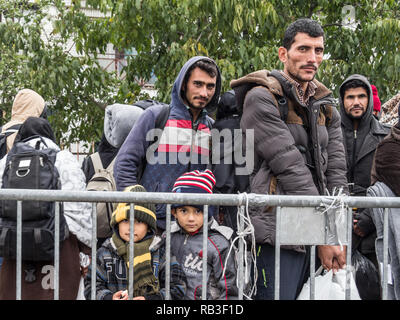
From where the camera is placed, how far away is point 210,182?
320 cm

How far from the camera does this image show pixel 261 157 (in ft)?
10.0

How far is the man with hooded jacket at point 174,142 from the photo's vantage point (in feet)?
11.0

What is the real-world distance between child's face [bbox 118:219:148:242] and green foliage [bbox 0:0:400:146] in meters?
3.29

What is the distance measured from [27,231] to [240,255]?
1397mm

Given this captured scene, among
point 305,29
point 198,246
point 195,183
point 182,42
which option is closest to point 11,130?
Result: point 195,183

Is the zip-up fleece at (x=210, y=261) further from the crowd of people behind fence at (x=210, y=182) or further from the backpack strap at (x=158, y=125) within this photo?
the backpack strap at (x=158, y=125)

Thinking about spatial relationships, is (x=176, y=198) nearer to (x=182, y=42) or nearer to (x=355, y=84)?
(x=355, y=84)

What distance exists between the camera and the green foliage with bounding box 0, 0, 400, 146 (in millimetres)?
6164

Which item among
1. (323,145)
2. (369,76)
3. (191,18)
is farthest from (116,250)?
(369,76)

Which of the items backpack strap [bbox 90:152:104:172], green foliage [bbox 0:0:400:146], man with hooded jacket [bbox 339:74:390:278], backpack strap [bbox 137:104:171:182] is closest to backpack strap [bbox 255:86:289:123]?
backpack strap [bbox 137:104:171:182]

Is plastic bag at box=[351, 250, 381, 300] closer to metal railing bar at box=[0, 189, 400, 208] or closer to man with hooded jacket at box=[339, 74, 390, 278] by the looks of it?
man with hooded jacket at box=[339, 74, 390, 278]

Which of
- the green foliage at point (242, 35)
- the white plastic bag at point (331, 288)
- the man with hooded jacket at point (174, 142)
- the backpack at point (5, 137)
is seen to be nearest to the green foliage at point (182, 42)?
the green foliage at point (242, 35)

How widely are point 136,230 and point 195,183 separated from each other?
43cm
